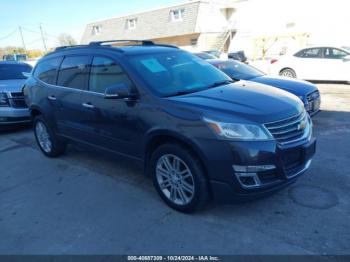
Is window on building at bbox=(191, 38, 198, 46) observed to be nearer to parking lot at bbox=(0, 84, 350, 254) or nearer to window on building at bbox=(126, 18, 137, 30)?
window on building at bbox=(126, 18, 137, 30)

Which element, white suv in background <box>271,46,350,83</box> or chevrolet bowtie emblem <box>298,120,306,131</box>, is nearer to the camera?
chevrolet bowtie emblem <box>298,120,306,131</box>

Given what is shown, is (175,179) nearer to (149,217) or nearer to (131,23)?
(149,217)

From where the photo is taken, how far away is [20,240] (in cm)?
346

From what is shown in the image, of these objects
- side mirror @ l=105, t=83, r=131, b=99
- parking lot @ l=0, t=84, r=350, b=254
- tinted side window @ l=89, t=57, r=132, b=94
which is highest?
tinted side window @ l=89, t=57, r=132, b=94

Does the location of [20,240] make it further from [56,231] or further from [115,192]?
[115,192]

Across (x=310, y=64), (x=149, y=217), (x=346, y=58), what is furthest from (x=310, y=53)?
(x=149, y=217)

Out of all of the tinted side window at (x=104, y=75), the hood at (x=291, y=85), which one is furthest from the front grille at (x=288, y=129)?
the hood at (x=291, y=85)

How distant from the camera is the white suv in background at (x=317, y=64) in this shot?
12.1 m

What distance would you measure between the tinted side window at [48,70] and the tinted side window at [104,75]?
46.7 inches

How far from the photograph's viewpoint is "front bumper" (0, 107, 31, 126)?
787 cm

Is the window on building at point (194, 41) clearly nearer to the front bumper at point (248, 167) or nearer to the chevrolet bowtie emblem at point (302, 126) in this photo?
the chevrolet bowtie emblem at point (302, 126)

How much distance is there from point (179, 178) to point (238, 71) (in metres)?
5.24

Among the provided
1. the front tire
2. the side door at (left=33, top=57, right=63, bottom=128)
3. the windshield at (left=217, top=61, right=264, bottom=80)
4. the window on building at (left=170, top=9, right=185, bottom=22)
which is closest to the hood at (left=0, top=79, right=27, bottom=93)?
the side door at (left=33, top=57, right=63, bottom=128)

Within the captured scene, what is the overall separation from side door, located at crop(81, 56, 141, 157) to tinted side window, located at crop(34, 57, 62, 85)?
1165mm
